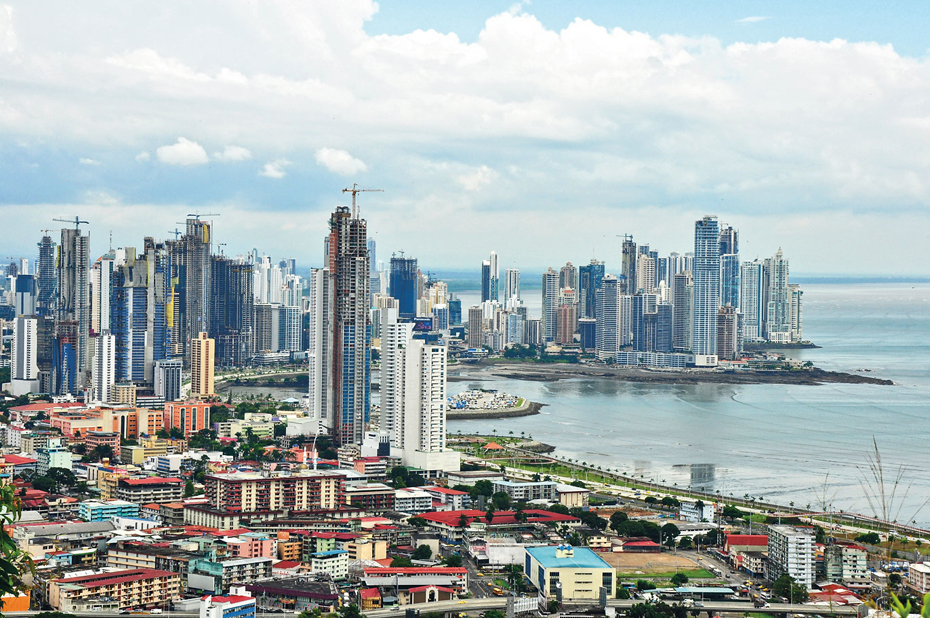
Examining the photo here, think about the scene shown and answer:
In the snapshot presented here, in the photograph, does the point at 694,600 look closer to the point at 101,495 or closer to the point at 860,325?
the point at 101,495

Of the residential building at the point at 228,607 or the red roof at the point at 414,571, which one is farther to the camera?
the red roof at the point at 414,571

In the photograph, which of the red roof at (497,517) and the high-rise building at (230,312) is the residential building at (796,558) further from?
the high-rise building at (230,312)

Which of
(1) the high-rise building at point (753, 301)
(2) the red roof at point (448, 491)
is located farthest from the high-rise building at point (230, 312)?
(2) the red roof at point (448, 491)

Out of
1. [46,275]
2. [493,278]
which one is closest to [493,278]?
[493,278]

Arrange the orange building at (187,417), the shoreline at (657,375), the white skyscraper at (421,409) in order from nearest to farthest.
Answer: the white skyscraper at (421,409) → the orange building at (187,417) → the shoreline at (657,375)

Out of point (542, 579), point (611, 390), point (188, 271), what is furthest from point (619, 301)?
point (542, 579)
